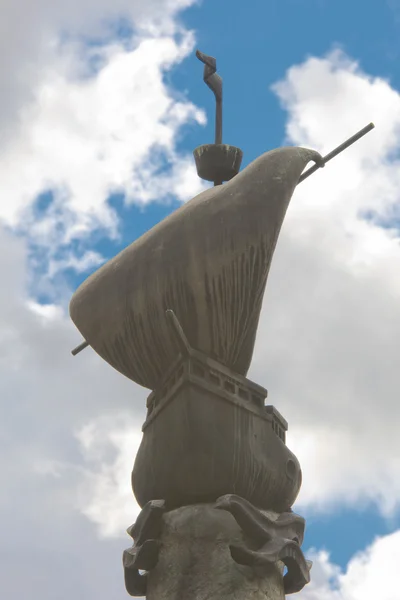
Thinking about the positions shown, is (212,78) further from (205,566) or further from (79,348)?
(205,566)

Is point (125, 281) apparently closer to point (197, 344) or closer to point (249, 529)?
point (197, 344)

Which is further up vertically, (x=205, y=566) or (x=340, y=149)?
(x=340, y=149)

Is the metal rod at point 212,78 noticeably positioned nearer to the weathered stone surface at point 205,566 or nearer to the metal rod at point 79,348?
the metal rod at point 79,348

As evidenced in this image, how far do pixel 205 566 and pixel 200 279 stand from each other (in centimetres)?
238

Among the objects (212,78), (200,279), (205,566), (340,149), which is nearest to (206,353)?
(200,279)

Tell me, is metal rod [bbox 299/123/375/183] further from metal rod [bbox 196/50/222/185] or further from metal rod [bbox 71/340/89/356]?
metal rod [bbox 71/340/89/356]

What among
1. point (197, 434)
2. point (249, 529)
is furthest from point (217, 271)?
point (249, 529)

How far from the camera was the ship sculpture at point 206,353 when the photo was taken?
9.64m

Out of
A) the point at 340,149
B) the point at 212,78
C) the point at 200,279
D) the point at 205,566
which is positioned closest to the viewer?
the point at 205,566

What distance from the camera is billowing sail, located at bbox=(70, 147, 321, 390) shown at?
998 cm

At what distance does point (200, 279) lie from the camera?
9.94 metres

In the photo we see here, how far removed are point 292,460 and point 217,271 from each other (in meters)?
1.78

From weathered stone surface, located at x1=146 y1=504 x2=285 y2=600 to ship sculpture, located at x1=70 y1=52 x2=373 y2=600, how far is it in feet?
0.38

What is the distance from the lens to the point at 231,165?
1146 cm
